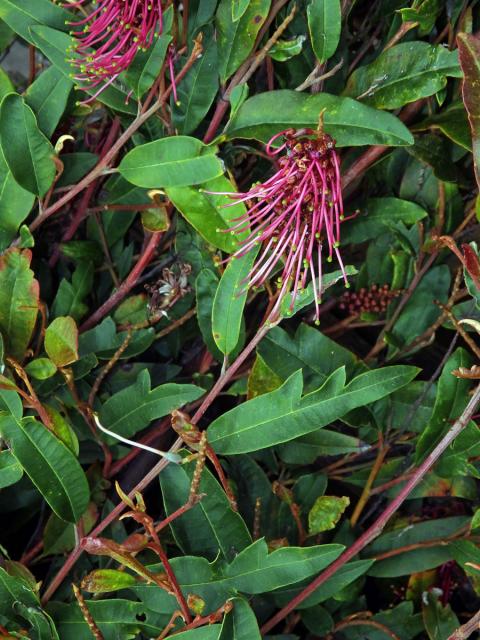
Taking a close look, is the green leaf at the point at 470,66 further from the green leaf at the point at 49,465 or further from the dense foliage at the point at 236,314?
the green leaf at the point at 49,465

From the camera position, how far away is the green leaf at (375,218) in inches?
26.8

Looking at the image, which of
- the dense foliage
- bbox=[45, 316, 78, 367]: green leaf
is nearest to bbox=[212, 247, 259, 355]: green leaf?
the dense foliage

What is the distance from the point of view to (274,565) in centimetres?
55

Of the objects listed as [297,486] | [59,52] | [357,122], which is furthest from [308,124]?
[297,486]

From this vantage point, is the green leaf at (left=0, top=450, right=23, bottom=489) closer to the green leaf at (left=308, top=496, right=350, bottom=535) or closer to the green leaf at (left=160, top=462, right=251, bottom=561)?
the green leaf at (left=160, top=462, right=251, bottom=561)

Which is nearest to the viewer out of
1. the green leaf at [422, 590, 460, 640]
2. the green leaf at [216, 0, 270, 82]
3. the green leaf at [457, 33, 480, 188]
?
the green leaf at [457, 33, 480, 188]

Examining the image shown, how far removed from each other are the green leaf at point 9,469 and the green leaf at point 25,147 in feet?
0.65

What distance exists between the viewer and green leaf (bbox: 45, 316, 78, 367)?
597 mm

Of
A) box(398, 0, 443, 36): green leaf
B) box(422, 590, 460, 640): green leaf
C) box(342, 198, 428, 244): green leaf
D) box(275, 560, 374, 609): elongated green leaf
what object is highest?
box(398, 0, 443, 36): green leaf

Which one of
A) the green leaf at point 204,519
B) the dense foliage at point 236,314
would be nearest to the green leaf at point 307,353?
the dense foliage at point 236,314

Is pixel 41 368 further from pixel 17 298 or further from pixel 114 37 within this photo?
pixel 114 37

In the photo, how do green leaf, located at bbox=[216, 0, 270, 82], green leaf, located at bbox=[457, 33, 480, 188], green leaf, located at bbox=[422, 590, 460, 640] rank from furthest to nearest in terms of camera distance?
green leaf, located at bbox=[422, 590, 460, 640], green leaf, located at bbox=[216, 0, 270, 82], green leaf, located at bbox=[457, 33, 480, 188]

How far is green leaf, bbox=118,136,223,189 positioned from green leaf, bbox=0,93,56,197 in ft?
0.22

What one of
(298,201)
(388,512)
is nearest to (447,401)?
(388,512)
